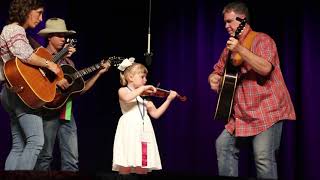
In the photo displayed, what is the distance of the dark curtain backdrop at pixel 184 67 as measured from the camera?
5453 mm

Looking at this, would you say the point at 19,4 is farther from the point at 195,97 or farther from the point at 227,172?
the point at 195,97

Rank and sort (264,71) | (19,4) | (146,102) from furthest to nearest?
(146,102)
(19,4)
(264,71)

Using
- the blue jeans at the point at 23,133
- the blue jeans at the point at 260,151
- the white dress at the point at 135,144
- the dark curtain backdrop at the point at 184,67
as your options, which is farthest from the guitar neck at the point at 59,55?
the blue jeans at the point at 260,151

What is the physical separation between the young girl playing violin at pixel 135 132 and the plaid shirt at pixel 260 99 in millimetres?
910

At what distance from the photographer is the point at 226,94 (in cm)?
419

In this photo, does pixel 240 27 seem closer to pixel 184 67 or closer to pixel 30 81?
pixel 30 81

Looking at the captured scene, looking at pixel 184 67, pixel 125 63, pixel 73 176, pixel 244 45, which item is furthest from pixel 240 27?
pixel 184 67

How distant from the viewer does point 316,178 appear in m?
5.35

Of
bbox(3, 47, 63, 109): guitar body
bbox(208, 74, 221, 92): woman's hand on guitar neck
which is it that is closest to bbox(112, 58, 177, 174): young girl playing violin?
bbox(208, 74, 221, 92): woman's hand on guitar neck

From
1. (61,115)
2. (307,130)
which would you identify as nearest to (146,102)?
(61,115)

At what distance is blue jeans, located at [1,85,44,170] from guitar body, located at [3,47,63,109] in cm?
8

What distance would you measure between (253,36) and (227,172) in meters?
0.94

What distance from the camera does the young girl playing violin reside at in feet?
15.8

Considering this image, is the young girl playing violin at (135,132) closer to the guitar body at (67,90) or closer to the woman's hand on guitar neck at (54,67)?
the guitar body at (67,90)
